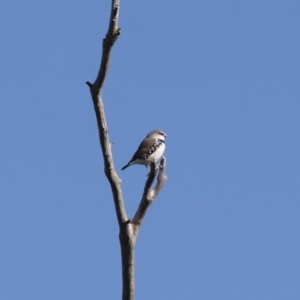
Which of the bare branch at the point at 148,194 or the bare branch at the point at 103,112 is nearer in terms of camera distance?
the bare branch at the point at 103,112

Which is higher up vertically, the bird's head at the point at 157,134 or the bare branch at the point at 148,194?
the bird's head at the point at 157,134

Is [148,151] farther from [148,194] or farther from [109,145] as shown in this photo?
[109,145]

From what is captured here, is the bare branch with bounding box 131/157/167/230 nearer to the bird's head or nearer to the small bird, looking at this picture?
the small bird

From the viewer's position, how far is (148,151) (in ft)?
46.9

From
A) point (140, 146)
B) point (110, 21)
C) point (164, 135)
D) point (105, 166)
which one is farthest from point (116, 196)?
point (164, 135)

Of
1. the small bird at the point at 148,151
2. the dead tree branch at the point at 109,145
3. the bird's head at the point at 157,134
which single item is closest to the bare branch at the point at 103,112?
the dead tree branch at the point at 109,145

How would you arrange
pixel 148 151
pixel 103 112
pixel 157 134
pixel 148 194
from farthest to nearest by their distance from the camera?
1. pixel 157 134
2. pixel 148 151
3. pixel 148 194
4. pixel 103 112

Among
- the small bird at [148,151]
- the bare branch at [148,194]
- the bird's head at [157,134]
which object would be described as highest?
the bird's head at [157,134]

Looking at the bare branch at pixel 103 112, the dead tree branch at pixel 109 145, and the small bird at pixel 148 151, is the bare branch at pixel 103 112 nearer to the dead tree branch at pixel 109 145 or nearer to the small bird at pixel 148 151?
the dead tree branch at pixel 109 145

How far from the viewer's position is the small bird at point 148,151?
14211mm

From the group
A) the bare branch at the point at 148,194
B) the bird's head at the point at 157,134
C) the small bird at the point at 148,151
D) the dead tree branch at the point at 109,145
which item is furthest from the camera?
the bird's head at the point at 157,134

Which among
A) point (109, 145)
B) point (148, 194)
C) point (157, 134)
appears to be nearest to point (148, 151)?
point (157, 134)

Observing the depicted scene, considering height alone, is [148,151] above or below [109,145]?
above

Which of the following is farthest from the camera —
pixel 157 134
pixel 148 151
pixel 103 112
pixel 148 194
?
pixel 157 134
